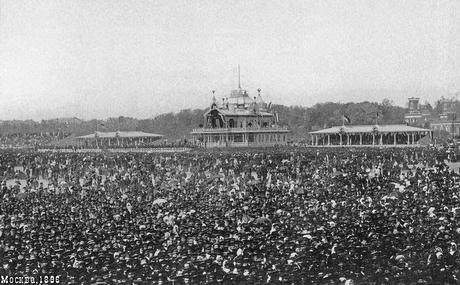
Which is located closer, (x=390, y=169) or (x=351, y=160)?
(x=390, y=169)

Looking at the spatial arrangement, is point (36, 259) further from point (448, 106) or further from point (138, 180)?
point (448, 106)

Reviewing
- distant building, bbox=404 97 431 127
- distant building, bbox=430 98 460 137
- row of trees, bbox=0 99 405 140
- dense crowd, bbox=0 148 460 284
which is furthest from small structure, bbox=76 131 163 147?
dense crowd, bbox=0 148 460 284

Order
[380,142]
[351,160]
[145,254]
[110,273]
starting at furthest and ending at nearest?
[380,142], [351,160], [145,254], [110,273]

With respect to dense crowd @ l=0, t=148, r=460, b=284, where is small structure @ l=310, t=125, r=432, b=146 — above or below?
above

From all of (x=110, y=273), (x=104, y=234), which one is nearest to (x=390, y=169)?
(x=104, y=234)

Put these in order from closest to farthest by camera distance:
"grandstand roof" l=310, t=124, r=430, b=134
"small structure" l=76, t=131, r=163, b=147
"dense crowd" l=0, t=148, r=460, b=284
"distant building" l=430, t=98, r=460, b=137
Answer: "dense crowd" l=0, t=148, r=460, b=284
"grandstand roof" l=310, t=124, r=430, b=134
"small structure" l=76, t=131, r=163, b=147
"distant building" l=430, t=98, r=460, b=137

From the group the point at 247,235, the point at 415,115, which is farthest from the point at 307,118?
the point at 247,235

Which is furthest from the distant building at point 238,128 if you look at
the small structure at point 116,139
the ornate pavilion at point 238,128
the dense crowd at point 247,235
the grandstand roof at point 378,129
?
the dense crowd at point 247,235

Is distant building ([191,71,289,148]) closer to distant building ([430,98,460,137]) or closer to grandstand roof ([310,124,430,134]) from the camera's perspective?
grandstand roof ([310,124,430,134])
